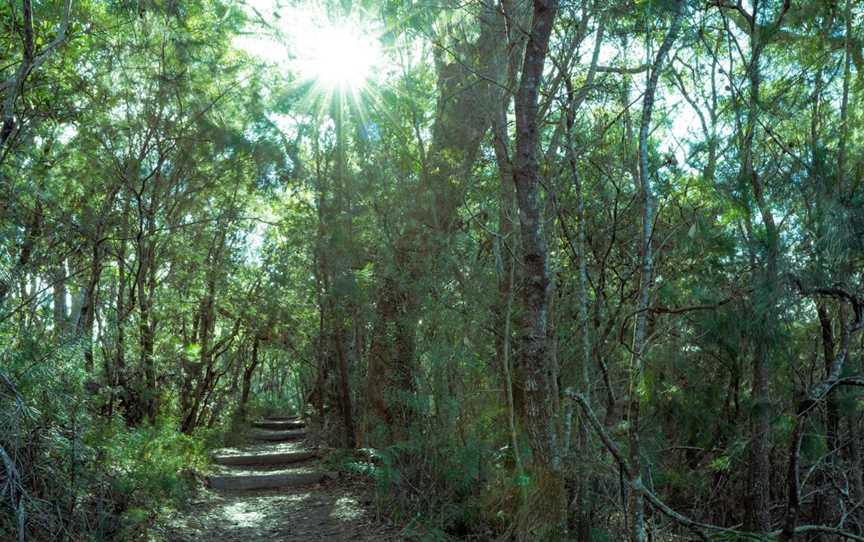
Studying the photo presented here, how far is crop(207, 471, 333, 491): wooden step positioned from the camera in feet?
34.4

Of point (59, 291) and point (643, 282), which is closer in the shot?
point (643, 282)

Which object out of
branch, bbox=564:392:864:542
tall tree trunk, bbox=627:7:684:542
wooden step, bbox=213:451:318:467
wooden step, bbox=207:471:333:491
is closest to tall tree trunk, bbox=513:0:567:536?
tall tree trunk, bbox=627:7:684:542

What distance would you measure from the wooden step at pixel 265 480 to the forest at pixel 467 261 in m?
0.05

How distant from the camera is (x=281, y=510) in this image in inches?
352

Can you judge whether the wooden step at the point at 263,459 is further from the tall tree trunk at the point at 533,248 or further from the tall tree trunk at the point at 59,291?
the tall tree trunk at the point at 533,248

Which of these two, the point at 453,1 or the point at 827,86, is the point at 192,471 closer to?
the point at 453,1

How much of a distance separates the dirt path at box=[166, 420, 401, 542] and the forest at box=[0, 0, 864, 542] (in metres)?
0.07

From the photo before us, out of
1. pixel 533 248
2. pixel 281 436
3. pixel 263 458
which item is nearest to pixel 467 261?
pixel 533 248

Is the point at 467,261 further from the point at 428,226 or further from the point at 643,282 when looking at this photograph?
the point at 643,282

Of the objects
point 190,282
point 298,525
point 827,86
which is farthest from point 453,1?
point 190,282

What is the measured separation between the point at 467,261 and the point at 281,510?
4.28 m

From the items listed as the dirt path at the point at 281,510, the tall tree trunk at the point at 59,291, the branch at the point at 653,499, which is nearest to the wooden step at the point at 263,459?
the dirt path at the point at 281,510

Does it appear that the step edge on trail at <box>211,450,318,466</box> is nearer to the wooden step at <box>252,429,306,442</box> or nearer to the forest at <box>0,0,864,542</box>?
the forest at <box>0,0,864,542</box>

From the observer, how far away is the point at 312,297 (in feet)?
43.0
